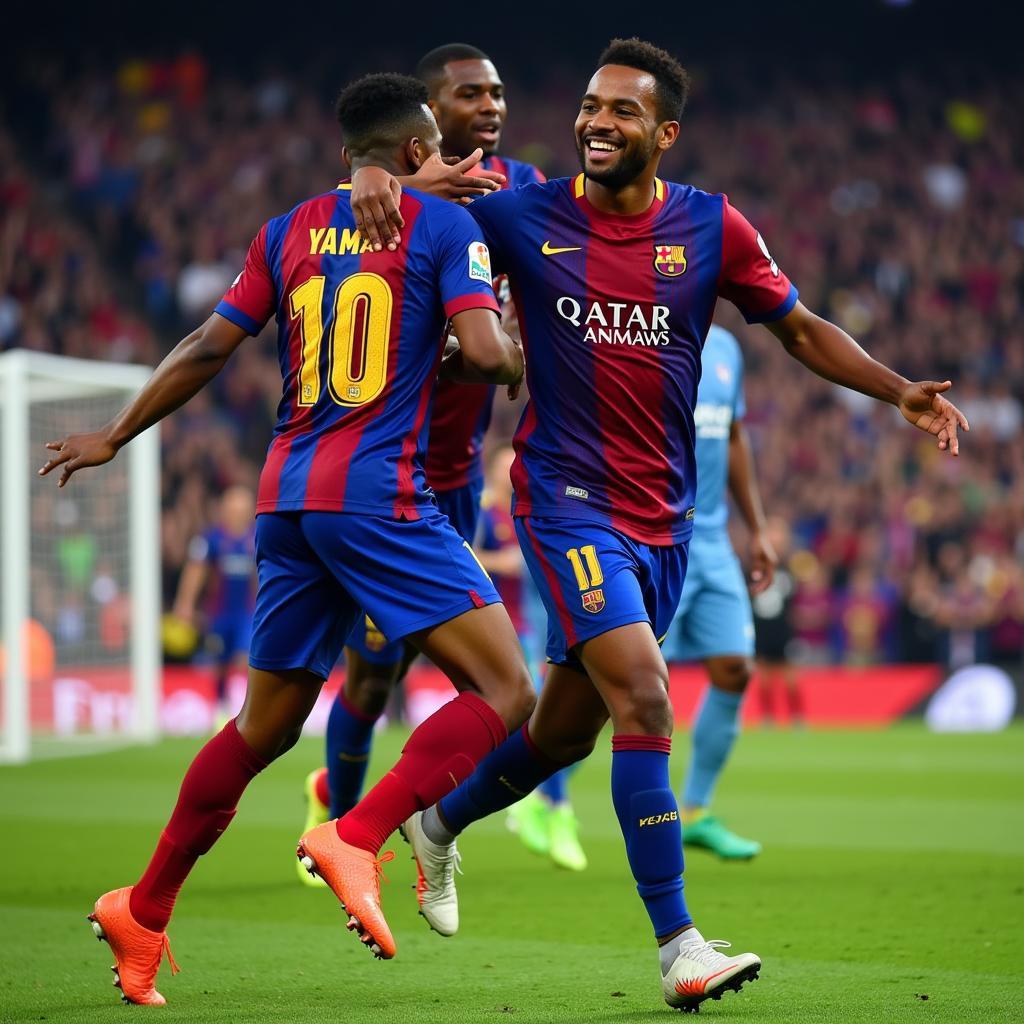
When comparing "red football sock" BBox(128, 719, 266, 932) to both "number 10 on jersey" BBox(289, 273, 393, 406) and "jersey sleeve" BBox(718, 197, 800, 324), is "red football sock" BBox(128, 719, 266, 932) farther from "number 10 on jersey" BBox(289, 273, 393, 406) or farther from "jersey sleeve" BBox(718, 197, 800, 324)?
"jersey sleeve" BBox(718, 197, 800, 324)

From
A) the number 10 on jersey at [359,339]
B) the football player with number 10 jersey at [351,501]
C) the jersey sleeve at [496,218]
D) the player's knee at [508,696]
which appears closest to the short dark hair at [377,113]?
the football player with number 10 jersey at [351,501]

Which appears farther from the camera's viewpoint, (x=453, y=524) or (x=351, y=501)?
(x=453, y=524)

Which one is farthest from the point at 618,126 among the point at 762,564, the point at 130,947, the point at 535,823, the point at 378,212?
the point at 535,823

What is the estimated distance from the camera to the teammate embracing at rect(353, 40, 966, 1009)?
15.4ft

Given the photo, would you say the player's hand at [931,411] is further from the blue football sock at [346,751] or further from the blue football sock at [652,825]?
the blue football sock at [346,751]

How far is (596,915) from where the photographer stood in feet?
19.5

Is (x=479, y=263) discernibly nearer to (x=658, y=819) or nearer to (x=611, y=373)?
(x=611, y=373)

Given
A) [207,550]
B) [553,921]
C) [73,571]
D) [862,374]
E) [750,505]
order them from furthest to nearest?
1. [207,550]
2. [73,571]
3. [750,505]
4. [553,921]
5. [862,374]

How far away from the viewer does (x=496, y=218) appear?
4.89 metres

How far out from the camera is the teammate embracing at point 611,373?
4.68m

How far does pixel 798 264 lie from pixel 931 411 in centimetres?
2017

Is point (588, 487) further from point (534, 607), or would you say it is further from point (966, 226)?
point (966, 226)

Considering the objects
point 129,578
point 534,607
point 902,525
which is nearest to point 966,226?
point 902,525

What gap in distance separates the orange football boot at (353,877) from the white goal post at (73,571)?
8.88 metres
